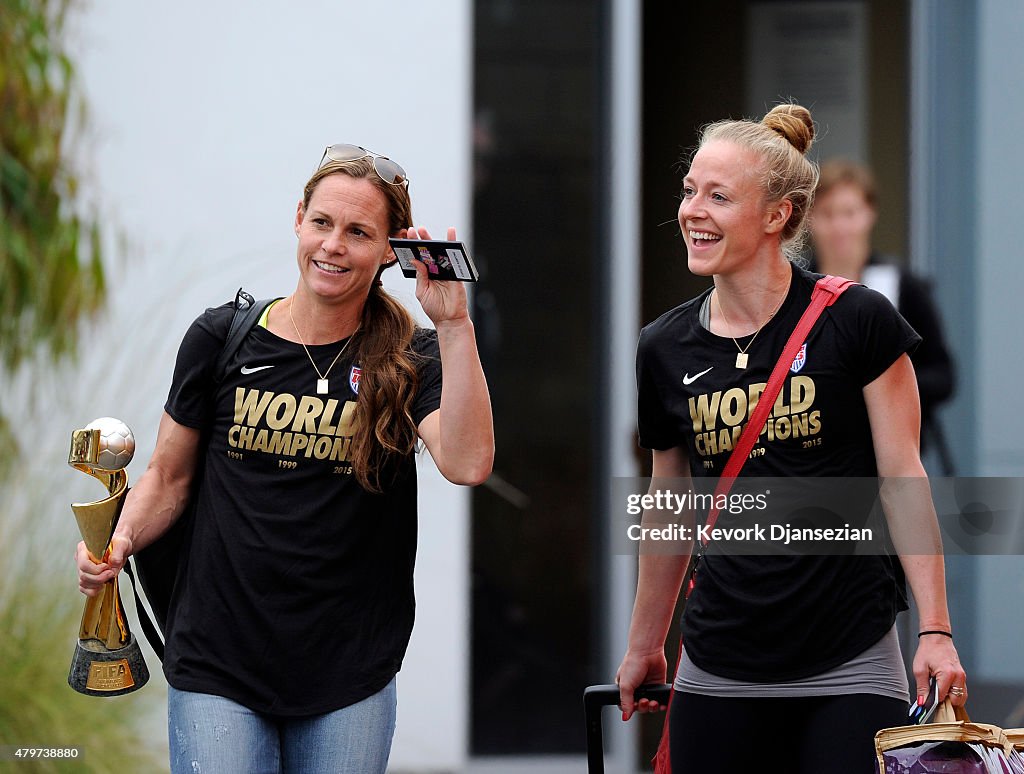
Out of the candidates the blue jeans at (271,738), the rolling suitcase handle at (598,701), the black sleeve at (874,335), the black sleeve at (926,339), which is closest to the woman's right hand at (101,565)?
the blue jeans at (271,738)

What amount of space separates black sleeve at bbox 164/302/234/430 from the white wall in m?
2.47

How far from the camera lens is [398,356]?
2.70 metres

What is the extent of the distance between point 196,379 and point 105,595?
463 millimetres

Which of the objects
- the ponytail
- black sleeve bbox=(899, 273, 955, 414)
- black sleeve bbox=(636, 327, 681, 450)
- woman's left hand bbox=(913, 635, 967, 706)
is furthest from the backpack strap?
black sleeve bbox=(899, 273, 955, 414)

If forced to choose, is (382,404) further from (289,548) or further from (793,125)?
(793,125)

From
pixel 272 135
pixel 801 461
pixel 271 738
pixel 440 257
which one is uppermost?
pixel 272 135

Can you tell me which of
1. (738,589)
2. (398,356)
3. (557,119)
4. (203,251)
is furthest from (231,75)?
(738,589)

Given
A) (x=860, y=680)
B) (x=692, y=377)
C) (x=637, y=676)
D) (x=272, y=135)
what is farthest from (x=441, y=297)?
(x=272, y=135)

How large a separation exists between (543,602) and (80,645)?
9.40ft

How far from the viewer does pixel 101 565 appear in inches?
104

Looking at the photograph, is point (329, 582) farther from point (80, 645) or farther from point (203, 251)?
point (203, 251)

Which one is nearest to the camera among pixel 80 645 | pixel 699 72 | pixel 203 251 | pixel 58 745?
pixel 80 645

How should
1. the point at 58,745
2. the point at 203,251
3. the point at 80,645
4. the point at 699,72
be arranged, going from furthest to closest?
1. the point at 699,72
2. the point at 203,251
3. the point at 58,745
4. the point at 80,645

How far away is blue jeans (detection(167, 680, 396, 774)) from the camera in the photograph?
2.61 metres
